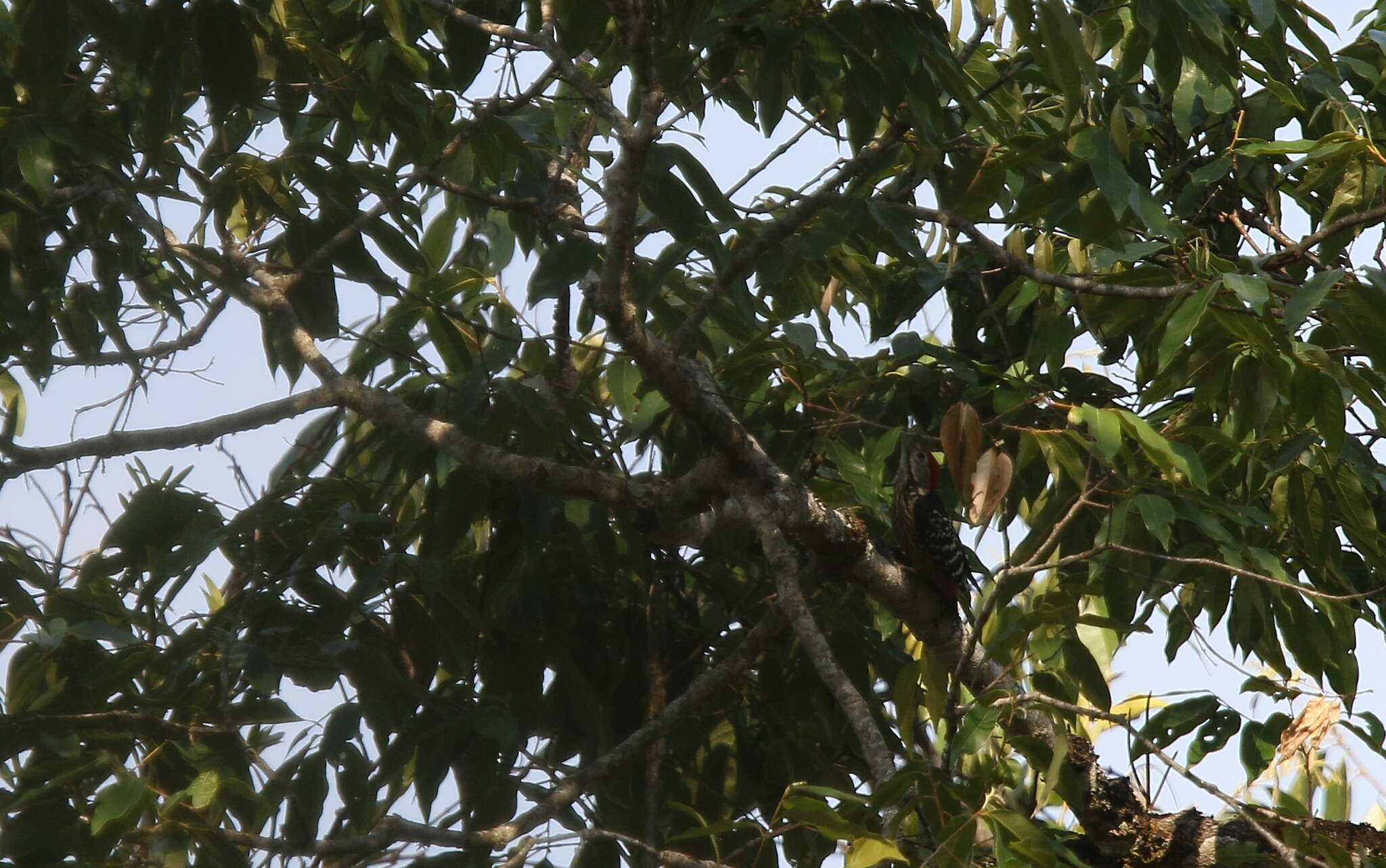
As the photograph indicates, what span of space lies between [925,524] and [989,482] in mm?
1502

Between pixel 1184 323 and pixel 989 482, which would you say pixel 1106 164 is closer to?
pixel 1184 323

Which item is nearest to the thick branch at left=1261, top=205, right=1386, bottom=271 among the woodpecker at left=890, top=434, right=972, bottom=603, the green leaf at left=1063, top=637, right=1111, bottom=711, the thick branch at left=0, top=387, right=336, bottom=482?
the green leaf at left=1063, top=637, right=1111, bottom=711

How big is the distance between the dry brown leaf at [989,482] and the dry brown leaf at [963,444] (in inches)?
0.6

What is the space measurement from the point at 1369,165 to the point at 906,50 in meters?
1.16

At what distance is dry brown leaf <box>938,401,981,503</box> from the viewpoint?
227cm

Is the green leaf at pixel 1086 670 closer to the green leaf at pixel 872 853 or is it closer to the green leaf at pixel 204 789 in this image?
the green leaf at pixel 872 853

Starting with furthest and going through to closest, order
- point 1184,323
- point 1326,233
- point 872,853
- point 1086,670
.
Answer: point 1086,670 → point 1326,233 → point 1184,323 → point 872,853

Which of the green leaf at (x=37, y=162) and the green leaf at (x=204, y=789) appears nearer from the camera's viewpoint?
the green leaf at (x=204, y=789)

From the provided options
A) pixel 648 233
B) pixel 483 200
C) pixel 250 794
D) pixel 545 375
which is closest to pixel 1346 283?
pixel 648 233

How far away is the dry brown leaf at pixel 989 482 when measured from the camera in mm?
2229

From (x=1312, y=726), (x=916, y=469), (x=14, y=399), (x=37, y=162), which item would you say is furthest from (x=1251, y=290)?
(x=14, y=399)

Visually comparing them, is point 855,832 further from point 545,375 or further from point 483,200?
point 545,375

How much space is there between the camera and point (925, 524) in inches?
148

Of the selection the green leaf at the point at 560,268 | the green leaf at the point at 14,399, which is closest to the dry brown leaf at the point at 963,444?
A: the green leaf at the point at 560,268
